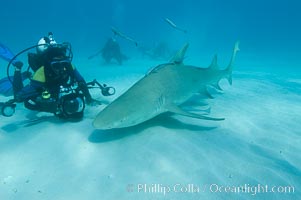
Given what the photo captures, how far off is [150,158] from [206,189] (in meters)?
1.02

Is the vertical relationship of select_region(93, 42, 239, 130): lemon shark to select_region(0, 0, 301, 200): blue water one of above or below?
above

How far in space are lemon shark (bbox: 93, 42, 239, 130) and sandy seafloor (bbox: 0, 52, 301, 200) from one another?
1.29 feet

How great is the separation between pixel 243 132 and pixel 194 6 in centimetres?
17352

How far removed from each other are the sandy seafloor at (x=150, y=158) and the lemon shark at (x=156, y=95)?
39 centimetres

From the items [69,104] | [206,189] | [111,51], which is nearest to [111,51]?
[111,51]

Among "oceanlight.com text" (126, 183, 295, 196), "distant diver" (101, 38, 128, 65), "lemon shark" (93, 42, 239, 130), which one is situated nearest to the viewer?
"oceanlight.com text" (126, 183, 295, 196)

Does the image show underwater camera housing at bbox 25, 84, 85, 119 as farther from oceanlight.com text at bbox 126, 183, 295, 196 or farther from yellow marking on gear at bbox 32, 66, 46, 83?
oceanlight.com text at bbox 126, 183, 295, 196

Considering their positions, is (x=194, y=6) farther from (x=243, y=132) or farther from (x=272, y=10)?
(x=243, y=132)

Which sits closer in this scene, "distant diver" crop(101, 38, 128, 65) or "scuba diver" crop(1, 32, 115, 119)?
"scuba diver" crop(1, 32, 115, 119)

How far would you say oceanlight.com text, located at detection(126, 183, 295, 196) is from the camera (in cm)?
290

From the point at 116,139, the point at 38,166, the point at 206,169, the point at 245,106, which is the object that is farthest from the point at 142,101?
the point at 245,106

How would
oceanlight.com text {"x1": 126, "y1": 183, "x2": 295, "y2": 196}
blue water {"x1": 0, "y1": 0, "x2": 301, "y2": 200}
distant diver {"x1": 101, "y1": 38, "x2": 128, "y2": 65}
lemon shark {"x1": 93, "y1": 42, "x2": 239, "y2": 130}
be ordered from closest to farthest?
1. oceanlight.com text {"x1": 126, "y1": 183, "x2": 295, "y2": 196}
2. blue water {"x1": 0, "y1": 0, "x2": 301, "y2": 200}
3. lemon shark {"x1": 93, "y1": 42, "x2": 239, "y2": 130}
4. distant diver {"x1": 101, "y1": 38, "x2": 128, "y2": 65}

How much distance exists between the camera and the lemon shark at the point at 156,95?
3.96m

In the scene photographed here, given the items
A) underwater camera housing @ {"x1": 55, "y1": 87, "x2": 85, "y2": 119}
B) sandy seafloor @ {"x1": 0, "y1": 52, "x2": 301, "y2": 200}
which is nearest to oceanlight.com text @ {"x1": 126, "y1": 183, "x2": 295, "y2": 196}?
sandy seafloor @ {"x1": 0, "y1": 52, "x2": 301, "y2": 200}
